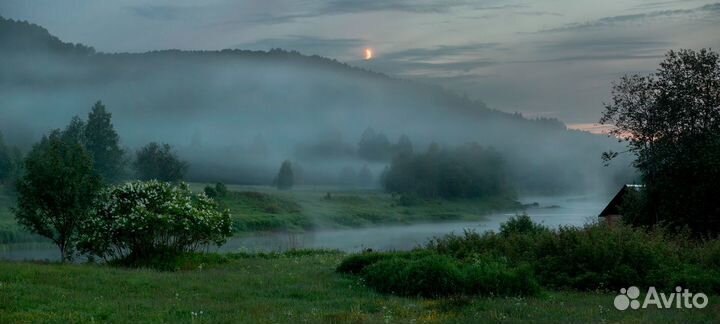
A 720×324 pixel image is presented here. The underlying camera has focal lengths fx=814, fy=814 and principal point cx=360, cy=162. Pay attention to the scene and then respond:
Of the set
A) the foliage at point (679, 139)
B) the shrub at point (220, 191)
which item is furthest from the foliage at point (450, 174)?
the foliage at point (679, 139)

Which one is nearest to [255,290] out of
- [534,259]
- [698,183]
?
[534,259]

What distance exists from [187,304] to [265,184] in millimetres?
120178

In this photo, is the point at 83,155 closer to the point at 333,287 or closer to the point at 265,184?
the point at 333,287

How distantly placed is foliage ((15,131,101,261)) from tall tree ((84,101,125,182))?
240 feet

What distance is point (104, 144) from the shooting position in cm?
10119

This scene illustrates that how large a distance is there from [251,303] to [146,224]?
1120 centimetres

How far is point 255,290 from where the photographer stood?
16.2 metres

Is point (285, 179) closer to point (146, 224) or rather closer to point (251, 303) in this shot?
point (146, 224)

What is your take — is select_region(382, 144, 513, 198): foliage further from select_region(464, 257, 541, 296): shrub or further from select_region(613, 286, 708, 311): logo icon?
select_region(464, 257, 541, 296): shrub

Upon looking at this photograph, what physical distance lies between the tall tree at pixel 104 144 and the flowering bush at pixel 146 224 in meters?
75.0

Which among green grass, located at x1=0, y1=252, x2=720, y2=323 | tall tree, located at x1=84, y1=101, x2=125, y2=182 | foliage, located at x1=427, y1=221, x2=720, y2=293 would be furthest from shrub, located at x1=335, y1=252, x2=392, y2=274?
tall tree, located at x1=84, y1=101, x2=125, y2=182

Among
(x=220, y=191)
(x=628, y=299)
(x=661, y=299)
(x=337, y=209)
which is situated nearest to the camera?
(x=628, y=299)

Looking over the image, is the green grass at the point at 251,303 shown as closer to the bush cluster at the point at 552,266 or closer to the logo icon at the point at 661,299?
the logo icon at the point at 661,299

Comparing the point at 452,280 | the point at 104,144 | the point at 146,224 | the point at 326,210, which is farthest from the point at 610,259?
the point at 104,144
